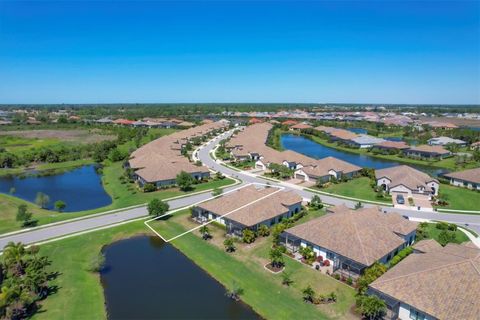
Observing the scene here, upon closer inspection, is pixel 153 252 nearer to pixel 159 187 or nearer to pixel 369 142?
pixel 159 187

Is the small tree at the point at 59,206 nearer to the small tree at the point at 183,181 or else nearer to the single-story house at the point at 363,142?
the small tree at the point at 183,181

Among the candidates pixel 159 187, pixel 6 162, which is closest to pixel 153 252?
pixel 159 187

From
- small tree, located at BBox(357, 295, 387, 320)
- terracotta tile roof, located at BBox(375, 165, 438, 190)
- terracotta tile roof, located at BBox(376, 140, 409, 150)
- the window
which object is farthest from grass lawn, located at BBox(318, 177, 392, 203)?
terracotta tile roof, located at BBox(376, 140, 409, 150)

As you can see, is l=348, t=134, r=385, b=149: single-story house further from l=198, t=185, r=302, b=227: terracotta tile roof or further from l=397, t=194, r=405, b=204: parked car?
l=198, t=185, r=302, b=227: terracotta tile roof

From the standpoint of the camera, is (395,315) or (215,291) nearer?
(395,315)

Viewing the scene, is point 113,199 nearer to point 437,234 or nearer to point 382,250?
point 382,250

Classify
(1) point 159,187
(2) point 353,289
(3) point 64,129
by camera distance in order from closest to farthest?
1. (2) point 353,289
2. (1) point 159,187
3. (3) point 64,129


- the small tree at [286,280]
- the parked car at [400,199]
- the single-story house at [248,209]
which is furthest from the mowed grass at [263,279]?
the parked car at [400,199]
